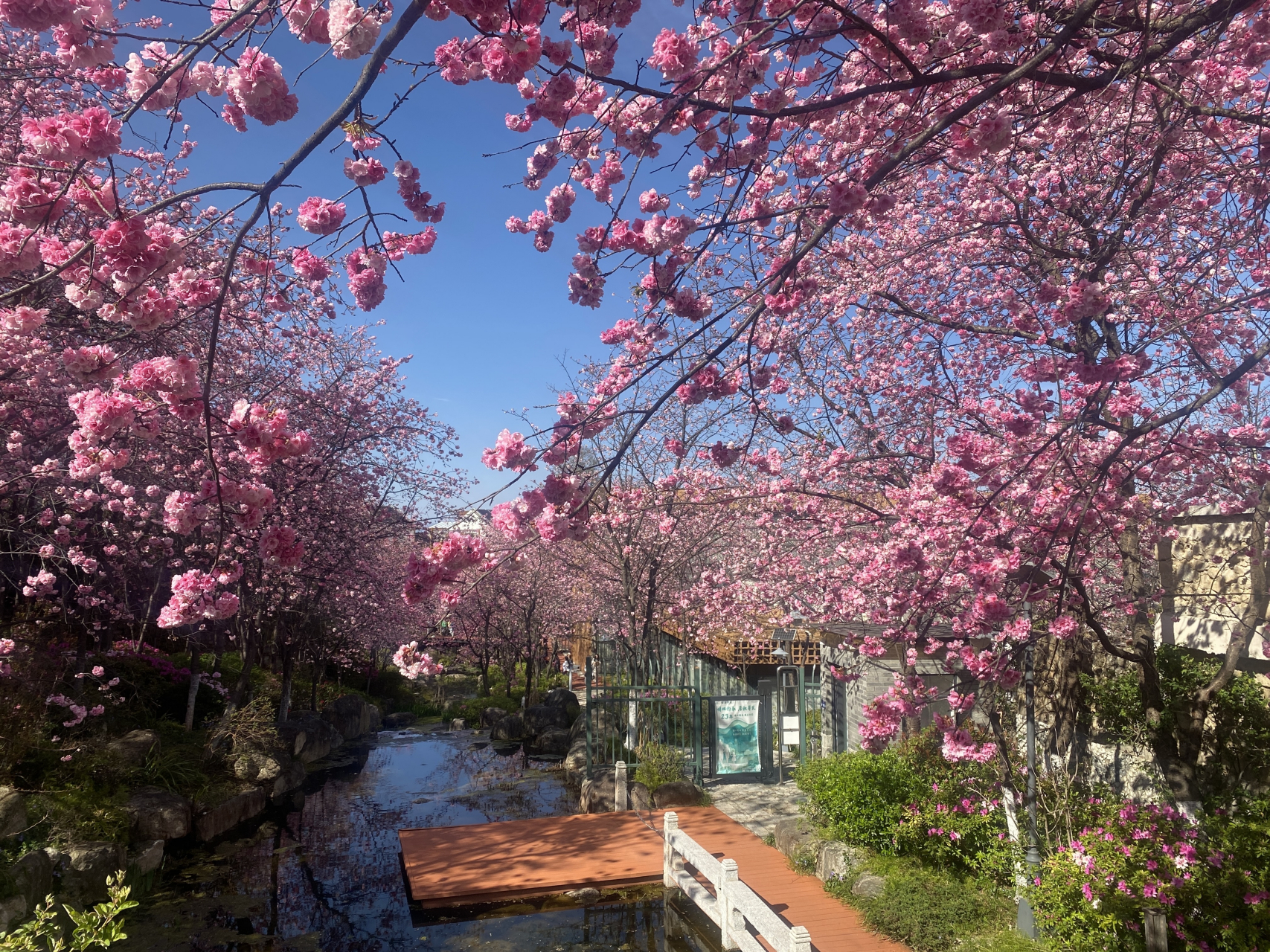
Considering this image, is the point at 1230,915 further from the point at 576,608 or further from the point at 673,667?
the point at 576,608

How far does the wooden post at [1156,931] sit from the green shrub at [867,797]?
3344mm

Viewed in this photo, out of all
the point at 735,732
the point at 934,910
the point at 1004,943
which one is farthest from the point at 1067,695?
the point at 735,732

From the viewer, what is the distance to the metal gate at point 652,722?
42.7ft

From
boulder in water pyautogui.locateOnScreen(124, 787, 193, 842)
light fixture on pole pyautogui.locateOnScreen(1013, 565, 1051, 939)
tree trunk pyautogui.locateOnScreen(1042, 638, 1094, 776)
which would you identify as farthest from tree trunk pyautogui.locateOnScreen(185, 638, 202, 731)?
tree trunk pyautogui.locateOnScreen(1042, 638, 1094, 776)

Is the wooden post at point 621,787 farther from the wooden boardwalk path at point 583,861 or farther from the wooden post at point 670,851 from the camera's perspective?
the wooden post at point 670,851

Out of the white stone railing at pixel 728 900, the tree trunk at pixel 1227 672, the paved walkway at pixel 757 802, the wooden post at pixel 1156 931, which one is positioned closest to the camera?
the wooden post at pixel 1156 931

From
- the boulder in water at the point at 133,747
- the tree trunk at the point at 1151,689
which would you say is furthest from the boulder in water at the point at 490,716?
the tree trunk at the point at 1151,689

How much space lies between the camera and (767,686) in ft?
47.2

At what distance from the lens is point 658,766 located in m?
12.2

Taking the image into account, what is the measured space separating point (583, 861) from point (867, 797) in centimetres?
351

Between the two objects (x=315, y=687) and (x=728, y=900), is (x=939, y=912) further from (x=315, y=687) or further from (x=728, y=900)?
(x=315, y=687)

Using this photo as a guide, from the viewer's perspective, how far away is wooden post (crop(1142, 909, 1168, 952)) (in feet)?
14.3

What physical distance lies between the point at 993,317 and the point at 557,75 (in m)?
7.09

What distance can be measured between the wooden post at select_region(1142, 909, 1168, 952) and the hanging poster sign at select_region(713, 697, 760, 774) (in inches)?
338
